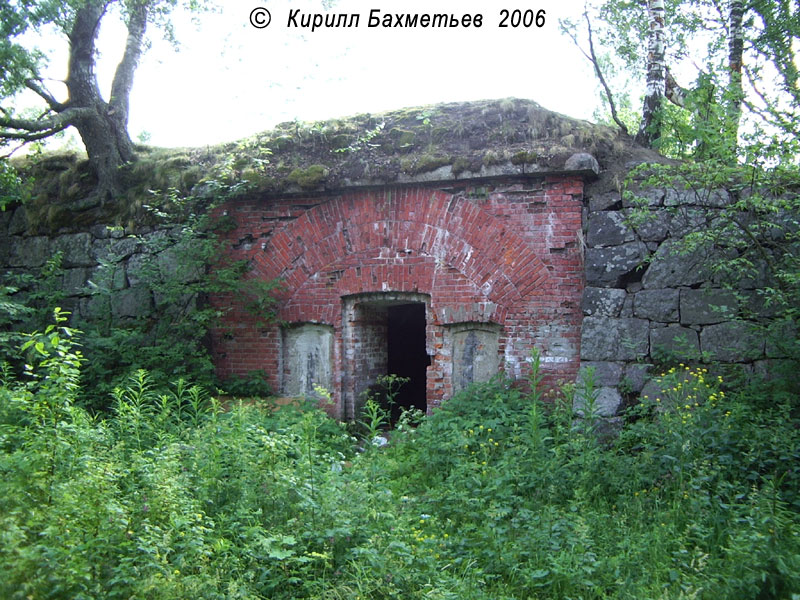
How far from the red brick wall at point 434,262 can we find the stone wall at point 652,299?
332 mm

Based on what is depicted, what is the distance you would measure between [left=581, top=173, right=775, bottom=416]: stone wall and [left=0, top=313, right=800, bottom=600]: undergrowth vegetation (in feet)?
1.31

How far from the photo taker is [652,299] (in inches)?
283

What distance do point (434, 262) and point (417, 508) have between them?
11.5 feet

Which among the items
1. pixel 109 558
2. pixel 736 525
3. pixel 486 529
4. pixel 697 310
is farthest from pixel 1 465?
pixel 697 310

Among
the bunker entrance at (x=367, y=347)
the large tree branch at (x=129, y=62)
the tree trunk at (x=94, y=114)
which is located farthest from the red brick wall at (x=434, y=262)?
the large tree branch at (x=129, y=62)

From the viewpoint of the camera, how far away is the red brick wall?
7.73 meters

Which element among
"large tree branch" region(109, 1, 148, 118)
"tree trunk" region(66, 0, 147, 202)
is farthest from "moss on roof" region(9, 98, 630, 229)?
"large tree branch" region(109, 1, 148, 118)

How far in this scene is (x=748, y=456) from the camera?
209 inches

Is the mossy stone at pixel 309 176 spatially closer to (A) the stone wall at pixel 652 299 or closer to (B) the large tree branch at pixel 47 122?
(A) the stone wall at pixel 652 299

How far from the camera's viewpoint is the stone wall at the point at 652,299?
6.86m

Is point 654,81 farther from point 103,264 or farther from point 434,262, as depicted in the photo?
point 103,264

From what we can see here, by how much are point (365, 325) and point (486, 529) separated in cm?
434

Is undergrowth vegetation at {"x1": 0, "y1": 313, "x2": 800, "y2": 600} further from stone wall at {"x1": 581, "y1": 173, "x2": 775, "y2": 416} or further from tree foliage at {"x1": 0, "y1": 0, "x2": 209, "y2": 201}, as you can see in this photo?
tree foliage at {"x1": 0, "y1": 0, "x2": 209, "y2": 201}

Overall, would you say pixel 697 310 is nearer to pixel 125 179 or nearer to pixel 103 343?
pixel 103 343
